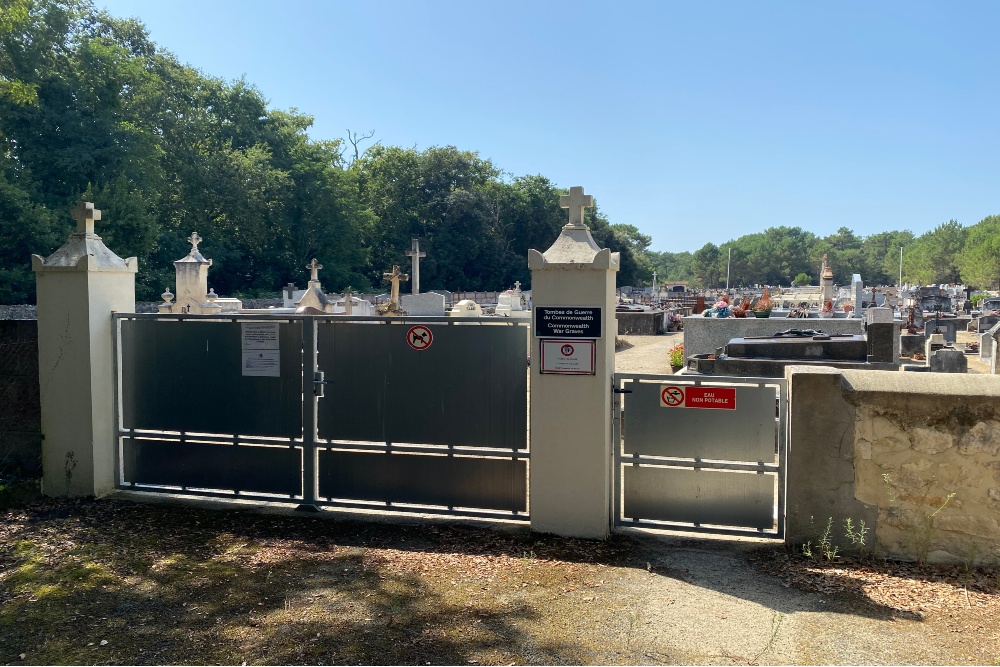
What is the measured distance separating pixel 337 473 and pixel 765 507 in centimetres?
343

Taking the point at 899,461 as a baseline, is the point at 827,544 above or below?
below

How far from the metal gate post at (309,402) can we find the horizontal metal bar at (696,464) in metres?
2.57

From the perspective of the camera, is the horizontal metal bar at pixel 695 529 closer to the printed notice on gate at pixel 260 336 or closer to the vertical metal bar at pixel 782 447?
the vertical metal bar at pixel 782 447

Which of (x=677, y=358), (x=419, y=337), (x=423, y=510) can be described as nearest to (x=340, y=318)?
(x=419, y=337)

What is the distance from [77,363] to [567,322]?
446 cm

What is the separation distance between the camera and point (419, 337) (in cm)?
600

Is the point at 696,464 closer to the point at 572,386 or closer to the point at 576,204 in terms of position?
the point at 572,386

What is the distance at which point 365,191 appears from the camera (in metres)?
64.2

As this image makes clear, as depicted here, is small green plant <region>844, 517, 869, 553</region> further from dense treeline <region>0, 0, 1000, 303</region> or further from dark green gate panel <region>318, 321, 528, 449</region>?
dense treeline <region>0, 0, 1000, 303</region>

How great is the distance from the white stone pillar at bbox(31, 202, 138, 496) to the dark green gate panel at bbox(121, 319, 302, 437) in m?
0.22

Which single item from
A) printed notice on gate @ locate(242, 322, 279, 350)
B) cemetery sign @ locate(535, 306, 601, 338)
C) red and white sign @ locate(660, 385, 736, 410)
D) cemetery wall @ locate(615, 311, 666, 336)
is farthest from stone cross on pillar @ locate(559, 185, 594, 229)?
cemetery wall @ locate(615, 311, 666, 336)

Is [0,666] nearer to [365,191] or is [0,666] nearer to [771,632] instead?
[771,632]

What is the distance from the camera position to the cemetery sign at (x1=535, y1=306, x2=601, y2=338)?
5.40 m

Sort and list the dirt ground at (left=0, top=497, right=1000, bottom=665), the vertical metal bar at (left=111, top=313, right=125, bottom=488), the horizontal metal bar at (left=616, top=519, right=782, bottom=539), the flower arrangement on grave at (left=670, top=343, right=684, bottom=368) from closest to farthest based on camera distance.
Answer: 1. the dirt ground at (left=0, top=497, right=1000, bottom=665)
2. the horizontal metal bar at (left=616, top=519, right=782, bottom=539)
3. the vertical metal bar at (left=111, top=313, right=125, bottom=488)
4. the flower arrangement on grave at (left=670, top=343, right=684, bottom=368)
